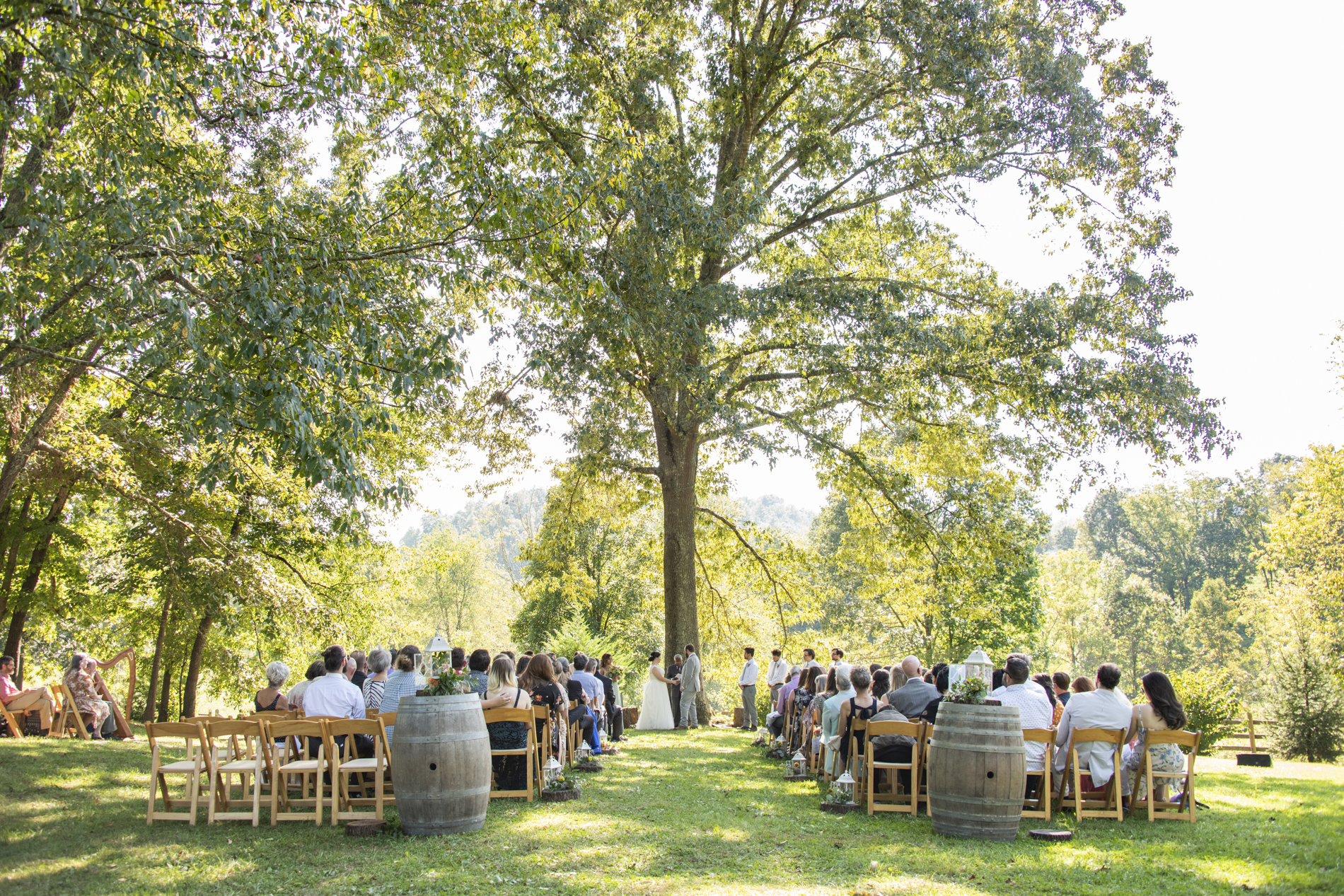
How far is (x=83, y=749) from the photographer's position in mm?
11031

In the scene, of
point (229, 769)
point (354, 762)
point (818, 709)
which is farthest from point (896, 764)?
point (229, 769)

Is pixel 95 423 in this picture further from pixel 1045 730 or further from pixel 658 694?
pixel 1045 730

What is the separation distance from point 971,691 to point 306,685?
642 cm

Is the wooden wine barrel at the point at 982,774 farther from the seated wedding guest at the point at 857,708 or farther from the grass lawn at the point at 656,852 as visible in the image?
the seated wedding guest at the point at 857,708

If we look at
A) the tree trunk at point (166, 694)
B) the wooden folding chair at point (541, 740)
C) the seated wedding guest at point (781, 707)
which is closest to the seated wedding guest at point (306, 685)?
the wooden folding chair at point (541, 740)

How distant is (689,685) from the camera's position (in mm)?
17234

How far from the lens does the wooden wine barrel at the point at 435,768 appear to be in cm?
648

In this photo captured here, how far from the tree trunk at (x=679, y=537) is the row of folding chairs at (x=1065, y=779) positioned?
9193mm

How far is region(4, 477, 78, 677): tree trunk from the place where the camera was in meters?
16.2

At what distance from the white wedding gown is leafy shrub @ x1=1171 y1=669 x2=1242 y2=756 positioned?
9.09 metres

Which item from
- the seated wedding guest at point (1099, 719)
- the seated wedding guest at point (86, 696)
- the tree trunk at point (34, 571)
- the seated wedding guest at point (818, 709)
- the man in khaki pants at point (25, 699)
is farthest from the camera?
the tree trunk at point (34, 571)

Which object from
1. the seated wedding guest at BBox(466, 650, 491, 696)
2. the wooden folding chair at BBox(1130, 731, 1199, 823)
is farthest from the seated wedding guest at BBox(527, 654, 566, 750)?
the wooden folding chair at BBox(1130, 731, 1199, 823)

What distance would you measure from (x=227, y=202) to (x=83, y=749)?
283 inches

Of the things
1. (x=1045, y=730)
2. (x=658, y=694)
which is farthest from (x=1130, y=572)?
(x=1045, y=730)
